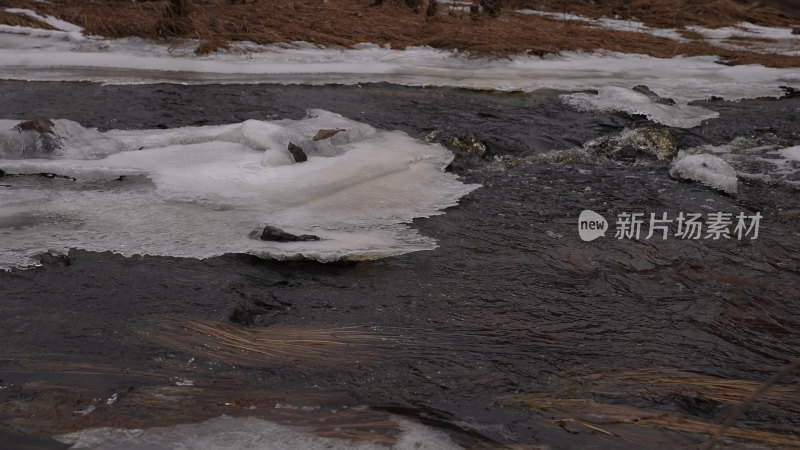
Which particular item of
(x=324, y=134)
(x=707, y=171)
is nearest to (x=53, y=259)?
(x=324, y=134)

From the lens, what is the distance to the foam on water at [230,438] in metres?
2.50

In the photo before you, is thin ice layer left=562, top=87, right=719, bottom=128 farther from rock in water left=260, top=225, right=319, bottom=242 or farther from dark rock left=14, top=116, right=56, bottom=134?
dark rock left=14, top=116, right=56, bottom=134

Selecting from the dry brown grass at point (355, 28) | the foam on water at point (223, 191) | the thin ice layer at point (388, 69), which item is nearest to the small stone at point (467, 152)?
the foam on water at point (223, 191)

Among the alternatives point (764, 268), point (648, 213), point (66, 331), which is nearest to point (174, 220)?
point (66, 331)

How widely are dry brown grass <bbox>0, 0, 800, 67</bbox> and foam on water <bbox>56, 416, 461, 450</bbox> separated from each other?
7.88m

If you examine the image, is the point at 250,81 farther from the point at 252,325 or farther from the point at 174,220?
the point at 252,325

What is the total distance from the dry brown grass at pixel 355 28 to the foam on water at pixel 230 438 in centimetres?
788

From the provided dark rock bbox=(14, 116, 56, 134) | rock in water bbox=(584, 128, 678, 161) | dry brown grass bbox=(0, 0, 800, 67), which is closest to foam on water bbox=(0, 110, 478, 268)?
dark rock bbox=(14, 116, 56, 134)

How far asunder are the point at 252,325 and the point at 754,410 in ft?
7.03

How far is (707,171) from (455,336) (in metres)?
3.35

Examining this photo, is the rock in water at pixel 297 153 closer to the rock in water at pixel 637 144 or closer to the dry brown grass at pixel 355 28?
→ the rock in water at pixel 637 144

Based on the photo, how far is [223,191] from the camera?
16.6 ft

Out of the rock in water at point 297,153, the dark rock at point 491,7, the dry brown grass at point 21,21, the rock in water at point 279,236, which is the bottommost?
the rock in water at point 279,236

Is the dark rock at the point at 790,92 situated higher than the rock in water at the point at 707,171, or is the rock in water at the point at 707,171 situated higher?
the dark rock at the point at 790,92
